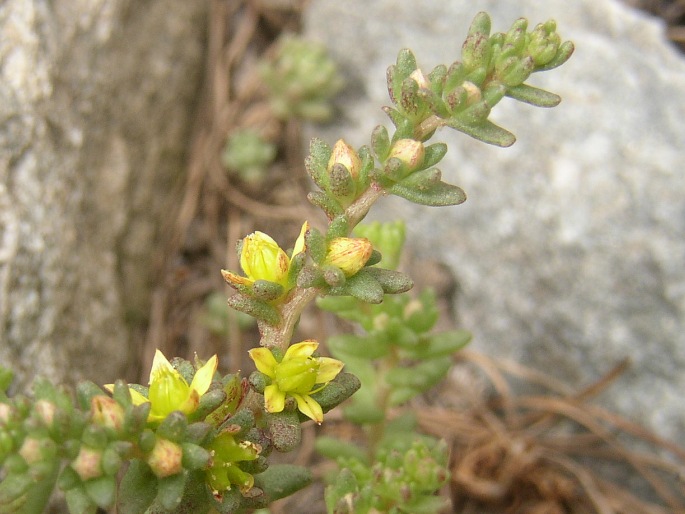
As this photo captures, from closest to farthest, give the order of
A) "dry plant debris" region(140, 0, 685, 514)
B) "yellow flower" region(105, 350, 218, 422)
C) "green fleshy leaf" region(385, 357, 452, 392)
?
"yellow flower" region(105, 350, 218, 422) < "green fleshy leaf" region(385, 357, 452, 392) < "dry plant debris" region(140, 0, 685, 514)

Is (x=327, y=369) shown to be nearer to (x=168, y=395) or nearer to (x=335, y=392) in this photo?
(x=335, y=392)

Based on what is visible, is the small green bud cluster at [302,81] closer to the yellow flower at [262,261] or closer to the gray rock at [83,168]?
the gray rock at [83,168]

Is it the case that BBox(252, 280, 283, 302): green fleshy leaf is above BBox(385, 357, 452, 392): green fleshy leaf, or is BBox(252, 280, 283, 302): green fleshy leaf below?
above

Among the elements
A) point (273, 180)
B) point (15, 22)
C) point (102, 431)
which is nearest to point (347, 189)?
point (102, 431)

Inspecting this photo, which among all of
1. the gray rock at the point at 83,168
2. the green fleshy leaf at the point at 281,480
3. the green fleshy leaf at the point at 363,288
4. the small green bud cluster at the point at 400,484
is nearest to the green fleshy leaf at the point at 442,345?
the small green bud cluster at the point at 400,484

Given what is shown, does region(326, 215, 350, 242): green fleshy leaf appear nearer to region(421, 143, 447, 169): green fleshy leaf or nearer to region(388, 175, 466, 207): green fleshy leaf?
region(388, 175, 466, 207): green fleshy leaf

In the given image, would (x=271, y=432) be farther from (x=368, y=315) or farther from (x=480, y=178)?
(x=480, y=178)

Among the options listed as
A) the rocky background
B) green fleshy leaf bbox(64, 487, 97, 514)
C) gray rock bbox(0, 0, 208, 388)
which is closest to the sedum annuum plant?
green fleshy leaf bbox(64, 487, 97, 514)
